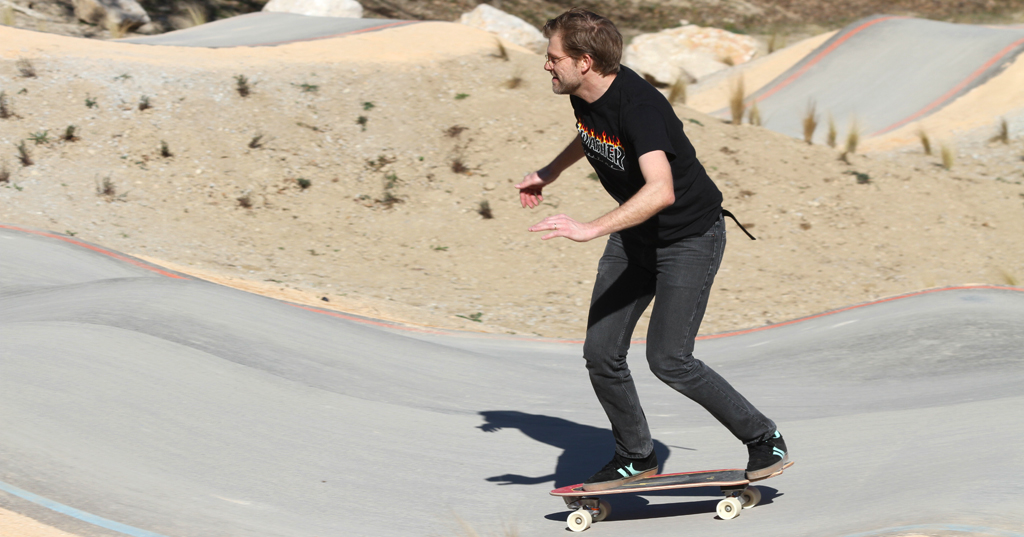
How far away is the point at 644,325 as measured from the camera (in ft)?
25.8

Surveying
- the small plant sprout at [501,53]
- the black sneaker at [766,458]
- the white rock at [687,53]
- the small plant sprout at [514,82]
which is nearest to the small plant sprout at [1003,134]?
the white rock at [687,53]

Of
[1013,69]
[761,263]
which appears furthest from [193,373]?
[1013,69]

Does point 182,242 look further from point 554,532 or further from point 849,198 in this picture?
point 849,198

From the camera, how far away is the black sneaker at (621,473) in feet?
10.2

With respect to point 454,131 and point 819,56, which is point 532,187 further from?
point 819,56

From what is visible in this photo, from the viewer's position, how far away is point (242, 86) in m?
12.0

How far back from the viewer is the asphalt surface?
14.8 m

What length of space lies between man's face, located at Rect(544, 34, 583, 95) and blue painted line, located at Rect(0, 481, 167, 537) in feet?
6.65

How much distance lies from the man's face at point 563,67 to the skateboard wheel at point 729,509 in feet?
5.18

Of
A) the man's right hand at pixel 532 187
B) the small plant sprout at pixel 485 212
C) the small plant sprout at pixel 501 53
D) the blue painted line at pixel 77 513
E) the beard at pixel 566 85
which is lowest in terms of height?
the blue painted line at pixel 77 513

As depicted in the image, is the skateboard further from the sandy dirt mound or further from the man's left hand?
the sandy dirt mound

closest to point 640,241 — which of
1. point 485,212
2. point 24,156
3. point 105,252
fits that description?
point 105,252

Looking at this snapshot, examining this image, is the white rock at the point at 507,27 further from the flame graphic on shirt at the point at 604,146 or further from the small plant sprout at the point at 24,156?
the flame graphic on shirt at the point at 604,146

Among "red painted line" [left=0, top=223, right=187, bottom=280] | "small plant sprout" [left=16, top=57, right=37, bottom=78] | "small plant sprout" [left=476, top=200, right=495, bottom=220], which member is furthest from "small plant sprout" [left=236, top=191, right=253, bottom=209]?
"small plant sprout" [left=16, top=57, right=37, bottom=78]
